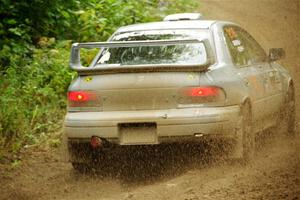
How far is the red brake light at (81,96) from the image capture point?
6.88 m

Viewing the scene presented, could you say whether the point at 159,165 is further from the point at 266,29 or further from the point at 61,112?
the point at 266,29

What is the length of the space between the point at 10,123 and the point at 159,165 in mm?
1944

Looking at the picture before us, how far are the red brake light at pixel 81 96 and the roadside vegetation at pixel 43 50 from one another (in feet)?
4.69

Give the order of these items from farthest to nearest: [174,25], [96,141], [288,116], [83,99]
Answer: [288,116]
[174,25]
[83,99]
[96,141]

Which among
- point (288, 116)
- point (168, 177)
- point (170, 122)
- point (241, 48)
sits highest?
point (241, 48)

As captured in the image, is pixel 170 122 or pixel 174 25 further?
pixel 174 25

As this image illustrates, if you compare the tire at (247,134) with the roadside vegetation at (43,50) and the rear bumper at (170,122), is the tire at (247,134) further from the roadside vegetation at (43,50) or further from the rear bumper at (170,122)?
the roadside vegetation at (43,50)

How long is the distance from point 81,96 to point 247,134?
68.4 inches

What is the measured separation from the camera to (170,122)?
21.6 feet

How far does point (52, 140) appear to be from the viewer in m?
8.80

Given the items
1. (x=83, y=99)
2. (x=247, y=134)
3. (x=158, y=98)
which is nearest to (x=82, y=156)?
(x=83, y=99)

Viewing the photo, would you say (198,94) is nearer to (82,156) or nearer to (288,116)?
(82,156)

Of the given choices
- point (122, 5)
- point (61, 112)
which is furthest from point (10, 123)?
point (122, 5)

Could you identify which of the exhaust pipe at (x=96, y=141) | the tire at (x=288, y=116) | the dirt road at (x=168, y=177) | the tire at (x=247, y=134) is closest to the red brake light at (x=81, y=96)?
the exhaust pipe at (x=96, y=141)
